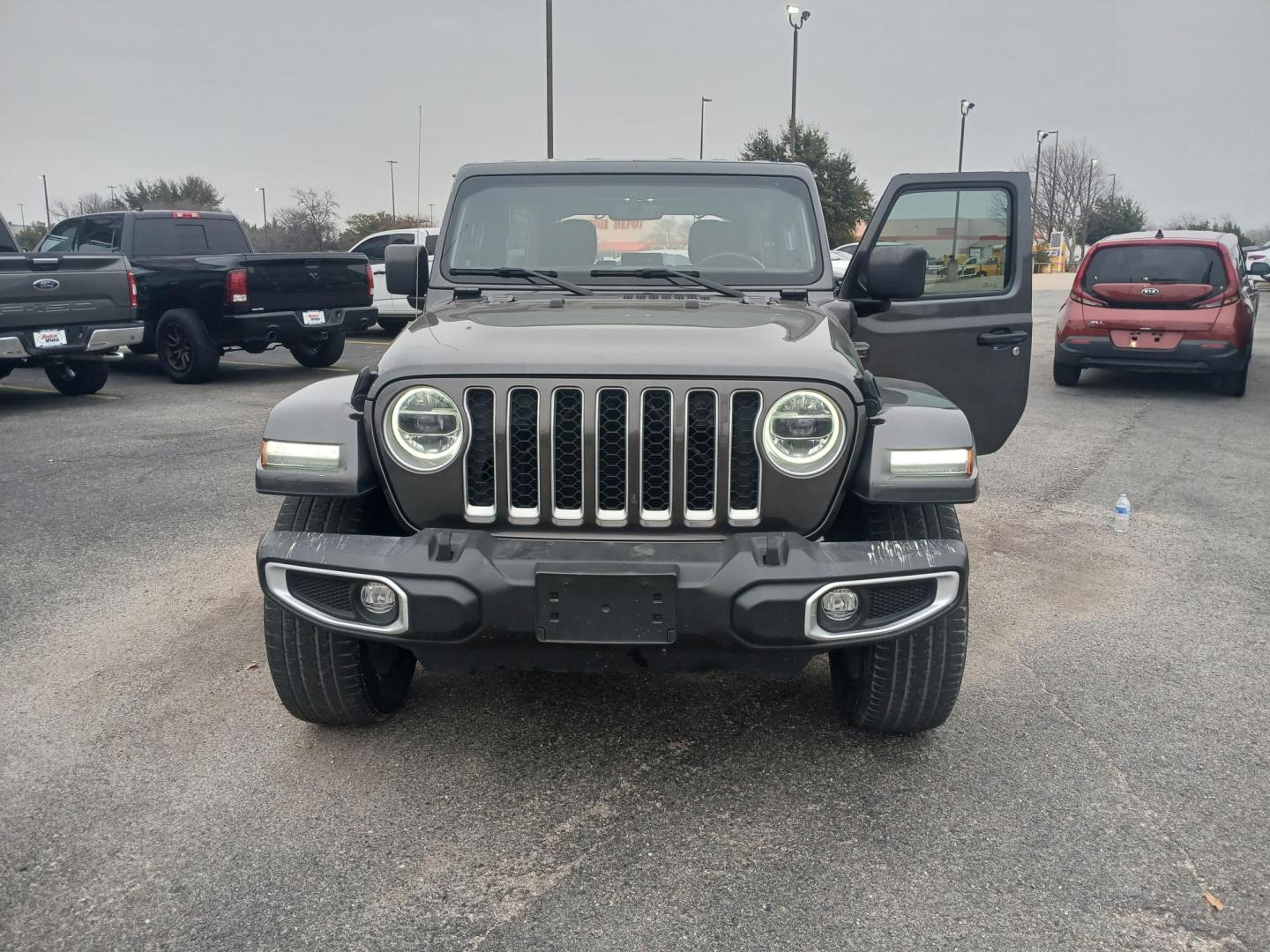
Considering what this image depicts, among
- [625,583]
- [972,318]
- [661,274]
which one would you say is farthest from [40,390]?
[625,583]

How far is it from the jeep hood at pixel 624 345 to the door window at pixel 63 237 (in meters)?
10.9

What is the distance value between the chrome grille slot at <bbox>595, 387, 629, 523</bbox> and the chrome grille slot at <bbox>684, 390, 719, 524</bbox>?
0.54 feet

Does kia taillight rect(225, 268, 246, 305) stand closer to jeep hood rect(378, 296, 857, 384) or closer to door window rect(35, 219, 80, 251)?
door window rect(35, 219, 80, 251)

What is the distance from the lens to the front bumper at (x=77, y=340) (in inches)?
391

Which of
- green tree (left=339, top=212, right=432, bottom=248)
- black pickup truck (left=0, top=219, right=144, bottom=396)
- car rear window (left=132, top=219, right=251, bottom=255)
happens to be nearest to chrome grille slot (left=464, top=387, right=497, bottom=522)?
black pickup truck (left=0, top=219, right=144, bottom=396)

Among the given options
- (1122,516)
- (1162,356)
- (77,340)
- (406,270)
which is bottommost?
(1122,516)

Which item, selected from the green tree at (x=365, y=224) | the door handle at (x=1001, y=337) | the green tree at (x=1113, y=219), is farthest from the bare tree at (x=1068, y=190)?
the door handle at (x=1001, y=337)

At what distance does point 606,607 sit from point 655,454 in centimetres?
43

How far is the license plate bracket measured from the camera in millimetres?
2738

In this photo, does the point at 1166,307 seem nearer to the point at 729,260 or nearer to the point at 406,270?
the point at 729,260

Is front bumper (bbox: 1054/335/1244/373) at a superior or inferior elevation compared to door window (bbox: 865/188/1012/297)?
inferior

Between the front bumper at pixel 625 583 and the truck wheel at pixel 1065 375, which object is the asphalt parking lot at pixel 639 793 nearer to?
the front bumper at pixel 625 583

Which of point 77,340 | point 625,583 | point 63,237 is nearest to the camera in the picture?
point 625,583

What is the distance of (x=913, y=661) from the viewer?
3176mm
